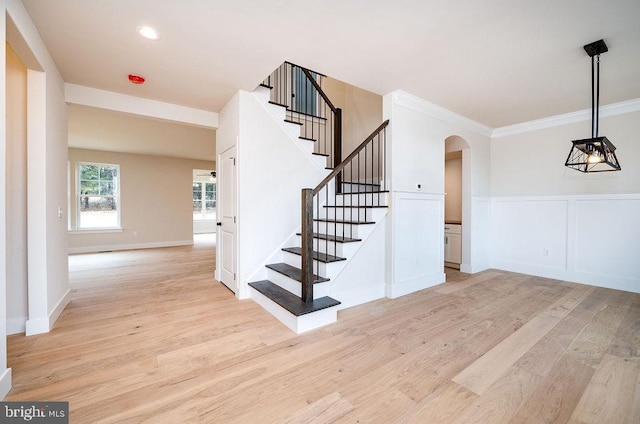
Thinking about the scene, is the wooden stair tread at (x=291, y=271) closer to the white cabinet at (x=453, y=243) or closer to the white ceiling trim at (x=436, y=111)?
the white ceiling trim at (x=436, y=111)

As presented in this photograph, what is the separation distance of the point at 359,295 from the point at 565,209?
368 centimetres

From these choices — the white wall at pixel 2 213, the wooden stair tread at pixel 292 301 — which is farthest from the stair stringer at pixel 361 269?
the white wall at pixel 2 213

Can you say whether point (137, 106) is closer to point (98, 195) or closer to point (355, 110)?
point (355, 110)

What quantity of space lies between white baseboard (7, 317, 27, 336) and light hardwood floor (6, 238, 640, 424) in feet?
0.46

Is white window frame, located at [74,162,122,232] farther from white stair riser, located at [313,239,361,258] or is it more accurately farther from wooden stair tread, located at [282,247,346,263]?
white stair riser, located at [313,239,361,258]

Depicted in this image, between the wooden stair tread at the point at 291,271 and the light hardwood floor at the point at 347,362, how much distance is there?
1.46 feet

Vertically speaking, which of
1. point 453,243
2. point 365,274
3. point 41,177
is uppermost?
point 41,177

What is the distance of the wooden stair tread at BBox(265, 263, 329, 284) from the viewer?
282 centimetres

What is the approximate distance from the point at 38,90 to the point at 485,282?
5.71 meters

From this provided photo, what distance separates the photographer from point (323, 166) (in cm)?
400

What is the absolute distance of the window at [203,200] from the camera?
10344mm

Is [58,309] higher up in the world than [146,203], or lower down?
lower down

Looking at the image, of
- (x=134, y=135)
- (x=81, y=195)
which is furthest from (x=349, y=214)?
(x=81, y=195)

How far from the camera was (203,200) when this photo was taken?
34.6 feet
